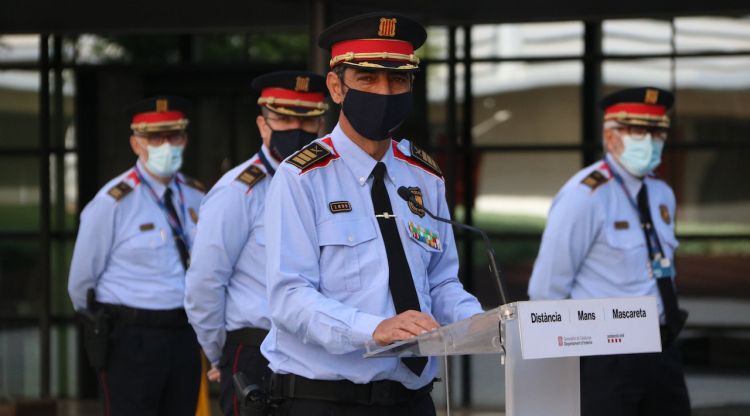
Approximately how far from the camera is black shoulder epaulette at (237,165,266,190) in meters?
5.75

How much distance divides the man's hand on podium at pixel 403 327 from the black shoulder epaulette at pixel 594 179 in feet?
9.60

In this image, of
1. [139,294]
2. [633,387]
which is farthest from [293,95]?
[633,387]

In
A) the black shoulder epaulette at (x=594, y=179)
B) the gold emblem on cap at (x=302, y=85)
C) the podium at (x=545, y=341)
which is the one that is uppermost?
the gold emblem on cap at (x=302, y=85)

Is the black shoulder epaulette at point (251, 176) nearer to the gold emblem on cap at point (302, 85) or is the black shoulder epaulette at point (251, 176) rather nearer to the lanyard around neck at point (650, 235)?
the gold emblem on cap at point (302, 85)

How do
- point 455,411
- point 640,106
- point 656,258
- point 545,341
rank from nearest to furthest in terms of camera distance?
point 545,341, point 656,258, point 640,106, point 455,411

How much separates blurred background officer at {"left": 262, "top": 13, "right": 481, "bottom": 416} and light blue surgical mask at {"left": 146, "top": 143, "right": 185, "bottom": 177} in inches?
142

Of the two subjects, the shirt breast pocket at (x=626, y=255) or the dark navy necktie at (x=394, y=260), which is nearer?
the dark navy necktie at (x=394, y=260)

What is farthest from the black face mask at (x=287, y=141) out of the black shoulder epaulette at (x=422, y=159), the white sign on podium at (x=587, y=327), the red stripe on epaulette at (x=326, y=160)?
the white sign on podium at (x=587, y=327)

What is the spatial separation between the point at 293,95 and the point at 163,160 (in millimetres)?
1570

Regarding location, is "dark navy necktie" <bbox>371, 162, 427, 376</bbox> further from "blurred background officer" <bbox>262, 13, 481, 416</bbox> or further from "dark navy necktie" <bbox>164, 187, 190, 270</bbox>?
"dark navy necktie" <bbox>164, 187, 190, 270</bbox>

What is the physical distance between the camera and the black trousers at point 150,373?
7.02 metres

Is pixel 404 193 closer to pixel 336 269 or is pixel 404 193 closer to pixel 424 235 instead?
pixel 424 235

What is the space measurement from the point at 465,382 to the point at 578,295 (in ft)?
13.1

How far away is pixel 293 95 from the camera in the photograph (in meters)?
6.06
